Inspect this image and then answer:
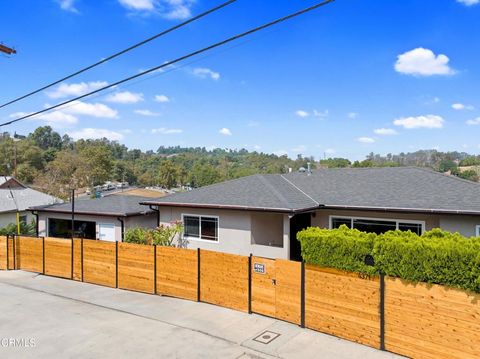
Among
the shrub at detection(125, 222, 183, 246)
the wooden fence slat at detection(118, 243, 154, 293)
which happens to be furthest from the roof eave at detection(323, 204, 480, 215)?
the wooden fence slat at detection(118, 243, 154, 293)

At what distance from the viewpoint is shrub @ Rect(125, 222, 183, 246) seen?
15383 mm

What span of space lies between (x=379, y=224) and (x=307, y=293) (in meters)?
5.86

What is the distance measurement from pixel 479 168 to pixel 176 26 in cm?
11258

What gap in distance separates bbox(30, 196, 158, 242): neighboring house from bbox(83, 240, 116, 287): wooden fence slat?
3435 mm

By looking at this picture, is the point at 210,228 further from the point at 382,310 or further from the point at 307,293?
the point at 382,310

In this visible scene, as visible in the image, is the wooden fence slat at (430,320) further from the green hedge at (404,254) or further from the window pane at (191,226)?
the window pane at (191,226)

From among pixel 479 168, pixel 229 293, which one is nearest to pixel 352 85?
pixel 229 293

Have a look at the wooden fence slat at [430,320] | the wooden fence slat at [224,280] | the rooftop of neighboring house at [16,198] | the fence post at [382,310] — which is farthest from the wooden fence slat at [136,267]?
the rooftop of neighboring house at [16,198]

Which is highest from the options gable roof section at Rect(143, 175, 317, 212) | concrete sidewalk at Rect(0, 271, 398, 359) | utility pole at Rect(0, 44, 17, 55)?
utility pole at Rect(0, 44, 17, 55)

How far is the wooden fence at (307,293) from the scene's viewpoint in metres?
7.11

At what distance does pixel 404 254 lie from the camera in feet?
25.0

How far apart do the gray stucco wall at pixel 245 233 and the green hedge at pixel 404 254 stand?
4.32 m

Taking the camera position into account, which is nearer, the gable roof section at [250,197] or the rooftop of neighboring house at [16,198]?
the gable roof section at [250,197]

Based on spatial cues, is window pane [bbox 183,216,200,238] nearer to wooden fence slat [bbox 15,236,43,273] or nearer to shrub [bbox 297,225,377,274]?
wooden fence slat [bbox 15,236,43,273]
